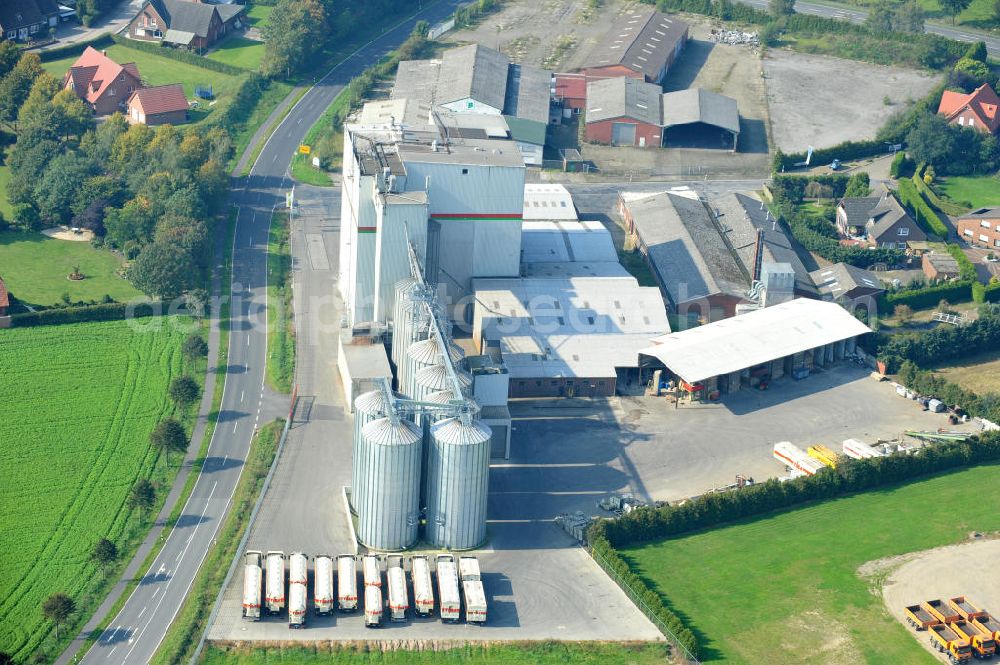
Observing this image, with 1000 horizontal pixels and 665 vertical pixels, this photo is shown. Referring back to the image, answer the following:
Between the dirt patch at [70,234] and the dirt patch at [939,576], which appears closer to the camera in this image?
the dirt patch at [939,576]

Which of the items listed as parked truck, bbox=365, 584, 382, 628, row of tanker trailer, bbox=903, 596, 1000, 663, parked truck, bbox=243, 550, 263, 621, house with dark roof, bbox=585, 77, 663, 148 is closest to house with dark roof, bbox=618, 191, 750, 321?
house with dark roof, bbox=585, 77, 663, 148

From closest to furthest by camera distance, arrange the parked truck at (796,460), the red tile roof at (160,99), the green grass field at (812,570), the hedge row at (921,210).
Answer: the green grass field at (812,570) < the parked truck at (796,460) < the hedge row at (921,210) < the red tile roof at (160,99)

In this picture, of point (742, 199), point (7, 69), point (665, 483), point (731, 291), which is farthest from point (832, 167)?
point (7, 69)

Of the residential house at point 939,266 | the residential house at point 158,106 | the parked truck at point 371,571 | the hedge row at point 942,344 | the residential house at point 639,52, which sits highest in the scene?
the residential house at point 639,52

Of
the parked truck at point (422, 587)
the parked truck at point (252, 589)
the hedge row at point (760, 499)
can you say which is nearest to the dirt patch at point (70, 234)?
the parked truck at point (252, 589)

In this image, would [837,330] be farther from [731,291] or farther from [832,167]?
[832,167]

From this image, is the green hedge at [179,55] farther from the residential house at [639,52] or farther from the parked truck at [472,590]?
the parked truck at [472,590]
